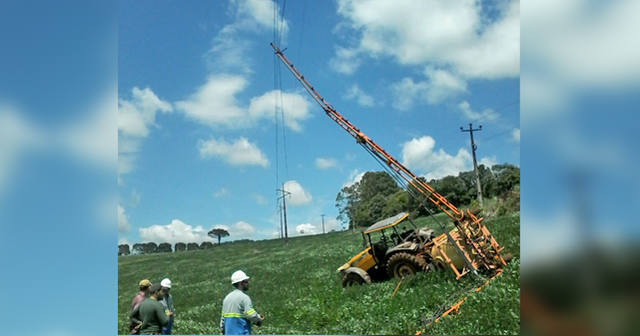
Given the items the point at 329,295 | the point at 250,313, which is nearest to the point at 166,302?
the point at 250,313

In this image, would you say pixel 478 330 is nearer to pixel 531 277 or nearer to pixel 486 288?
pixel 486 288

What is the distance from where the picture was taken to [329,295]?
10883 mm

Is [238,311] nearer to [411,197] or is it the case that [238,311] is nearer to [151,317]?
[151,317]

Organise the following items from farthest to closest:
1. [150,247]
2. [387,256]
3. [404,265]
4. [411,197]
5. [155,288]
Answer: [150,247] < [411,197] < [387,256] < [404,265] < [155,288]

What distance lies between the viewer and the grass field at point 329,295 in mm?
8352

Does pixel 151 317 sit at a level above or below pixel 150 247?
below

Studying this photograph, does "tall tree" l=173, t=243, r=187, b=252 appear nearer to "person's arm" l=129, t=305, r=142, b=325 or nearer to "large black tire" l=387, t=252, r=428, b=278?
"large black tire" l=387, t=252, r=428, b=278

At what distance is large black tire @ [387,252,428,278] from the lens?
10164 mm

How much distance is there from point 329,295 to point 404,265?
1590mm

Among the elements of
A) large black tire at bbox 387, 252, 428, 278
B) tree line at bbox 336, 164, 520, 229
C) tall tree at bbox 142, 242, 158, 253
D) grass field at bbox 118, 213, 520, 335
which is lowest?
grass field at bbox 118, 213, 520, 335

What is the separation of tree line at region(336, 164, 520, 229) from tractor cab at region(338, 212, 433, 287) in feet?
16.2

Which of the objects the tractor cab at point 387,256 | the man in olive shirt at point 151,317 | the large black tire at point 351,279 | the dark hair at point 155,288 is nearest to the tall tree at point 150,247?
the large black tire at point 351,279

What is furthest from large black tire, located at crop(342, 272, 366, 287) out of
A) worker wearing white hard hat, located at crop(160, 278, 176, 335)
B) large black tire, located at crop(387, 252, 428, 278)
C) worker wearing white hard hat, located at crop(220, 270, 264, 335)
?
worker wearing white hard hat, located at crop(220, 270, 264, 335)

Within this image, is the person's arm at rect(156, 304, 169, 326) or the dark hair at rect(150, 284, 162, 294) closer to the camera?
the person's arm at rect(156, 304, 169, 326)
